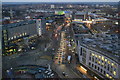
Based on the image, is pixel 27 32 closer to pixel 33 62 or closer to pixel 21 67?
pixel 33 62

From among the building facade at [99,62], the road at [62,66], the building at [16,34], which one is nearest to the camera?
the building facade at [99,62]

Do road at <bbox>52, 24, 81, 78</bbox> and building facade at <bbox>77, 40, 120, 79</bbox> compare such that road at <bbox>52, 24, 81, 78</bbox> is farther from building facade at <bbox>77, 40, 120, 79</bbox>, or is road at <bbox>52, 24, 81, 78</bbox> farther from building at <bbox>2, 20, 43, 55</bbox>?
building at <bbox>2, 20, 43, 55</bbox>

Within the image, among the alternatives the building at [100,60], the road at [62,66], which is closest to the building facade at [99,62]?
the building at [100,60]

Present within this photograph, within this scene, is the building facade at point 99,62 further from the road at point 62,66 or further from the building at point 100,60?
the road at point 62,66

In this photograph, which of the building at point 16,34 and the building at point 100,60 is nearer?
the building at point 100,60

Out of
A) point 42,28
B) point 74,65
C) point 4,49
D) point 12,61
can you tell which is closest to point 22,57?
point 12,61

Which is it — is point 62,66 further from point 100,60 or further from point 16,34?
point 16,34

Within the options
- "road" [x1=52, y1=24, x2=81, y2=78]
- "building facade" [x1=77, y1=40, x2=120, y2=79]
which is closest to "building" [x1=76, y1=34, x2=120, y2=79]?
"building facade" [x1=77, y1=40, x2=120, y2=79]

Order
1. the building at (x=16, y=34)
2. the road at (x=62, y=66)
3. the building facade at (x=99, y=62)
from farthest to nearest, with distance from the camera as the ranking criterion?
1. the building at (x=16, y=34)
2. the road at (x=62, y=66)
3. the building facade at (x=99, y=62)
